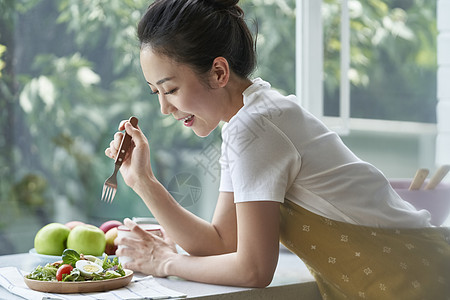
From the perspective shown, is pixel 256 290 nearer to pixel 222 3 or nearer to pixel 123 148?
pixel 123 148

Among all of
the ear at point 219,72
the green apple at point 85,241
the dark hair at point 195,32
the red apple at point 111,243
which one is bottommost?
the red apple at point 111,243

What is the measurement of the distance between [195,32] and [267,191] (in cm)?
33

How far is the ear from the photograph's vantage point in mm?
A: 1116

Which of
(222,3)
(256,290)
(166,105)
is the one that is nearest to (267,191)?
(256,290)

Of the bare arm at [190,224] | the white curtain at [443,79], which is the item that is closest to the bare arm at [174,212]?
the bare arm at [190,224]

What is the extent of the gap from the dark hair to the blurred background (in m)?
0.58

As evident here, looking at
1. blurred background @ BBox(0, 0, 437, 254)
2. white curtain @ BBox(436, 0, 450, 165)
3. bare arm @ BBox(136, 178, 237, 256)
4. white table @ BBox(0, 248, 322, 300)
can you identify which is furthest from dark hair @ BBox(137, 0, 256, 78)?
white curtain @ BBox(436, 0, 450, 165)

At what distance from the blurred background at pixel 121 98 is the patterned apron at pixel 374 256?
2.01 feet

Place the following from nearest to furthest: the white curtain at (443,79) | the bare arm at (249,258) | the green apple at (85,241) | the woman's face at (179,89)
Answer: the bare arm at (249,258) < the woman's face at (179,89) < the green apple at (85,241) < the white curtain at (443,79)

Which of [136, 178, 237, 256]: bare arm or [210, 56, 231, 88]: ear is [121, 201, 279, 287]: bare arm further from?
[210, 56, 231, 88]: ear

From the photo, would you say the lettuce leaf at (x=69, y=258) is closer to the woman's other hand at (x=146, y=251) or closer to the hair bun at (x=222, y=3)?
the woman's other hand at (x=146, y=251)

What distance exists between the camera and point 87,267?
1.04 metres

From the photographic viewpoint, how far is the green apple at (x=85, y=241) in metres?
1.28

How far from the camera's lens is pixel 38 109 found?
7.36ft
